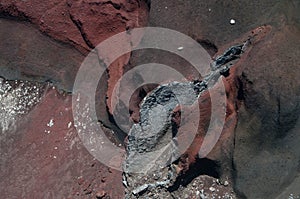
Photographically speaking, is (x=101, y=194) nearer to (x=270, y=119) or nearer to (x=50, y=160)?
(x=50, y=160)

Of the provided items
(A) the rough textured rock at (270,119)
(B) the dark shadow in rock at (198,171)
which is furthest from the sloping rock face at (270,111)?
(B) the dark shadow in rock at (198,171)

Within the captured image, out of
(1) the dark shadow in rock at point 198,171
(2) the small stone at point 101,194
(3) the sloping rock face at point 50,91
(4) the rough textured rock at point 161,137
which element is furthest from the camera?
(3) the sloping rock face at point 50,91

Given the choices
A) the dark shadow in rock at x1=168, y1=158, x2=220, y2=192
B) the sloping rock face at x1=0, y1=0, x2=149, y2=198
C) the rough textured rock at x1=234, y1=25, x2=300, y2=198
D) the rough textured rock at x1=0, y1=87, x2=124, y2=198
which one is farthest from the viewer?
the sloping rock face at x1=0, y1=0, x2=149, y2=198

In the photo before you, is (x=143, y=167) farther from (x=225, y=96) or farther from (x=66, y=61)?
(x=66, y=61)

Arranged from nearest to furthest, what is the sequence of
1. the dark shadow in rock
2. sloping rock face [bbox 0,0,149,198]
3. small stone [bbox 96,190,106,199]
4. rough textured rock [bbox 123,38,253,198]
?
the dark shadow in rock < rough textured rock [bbox 123,38,253,198] < small stone [bbox 96,190,106,199] < sloping rock face [bbox 0,0,149,198]

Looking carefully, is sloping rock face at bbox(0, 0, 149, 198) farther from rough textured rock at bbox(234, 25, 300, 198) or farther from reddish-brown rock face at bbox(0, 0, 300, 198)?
rough textured rock at bbox(234, 25, 300, 198)

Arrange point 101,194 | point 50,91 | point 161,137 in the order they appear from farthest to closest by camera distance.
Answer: point 50,91
point 101,194
point 161,137

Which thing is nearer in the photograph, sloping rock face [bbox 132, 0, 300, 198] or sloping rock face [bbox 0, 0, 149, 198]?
sloping rock face [bbox 132, 0, 300, 198]

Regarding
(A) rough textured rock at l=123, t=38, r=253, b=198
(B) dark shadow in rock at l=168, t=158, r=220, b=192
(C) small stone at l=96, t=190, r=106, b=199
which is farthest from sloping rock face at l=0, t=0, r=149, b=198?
(B) dark shadow in rock at l=168, t=158, r=220, b=192

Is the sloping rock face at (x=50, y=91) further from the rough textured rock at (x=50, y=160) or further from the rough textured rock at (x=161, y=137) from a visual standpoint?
the rough textured rock at (x=161, y=137)

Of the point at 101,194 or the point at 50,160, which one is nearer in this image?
the point at 101,194

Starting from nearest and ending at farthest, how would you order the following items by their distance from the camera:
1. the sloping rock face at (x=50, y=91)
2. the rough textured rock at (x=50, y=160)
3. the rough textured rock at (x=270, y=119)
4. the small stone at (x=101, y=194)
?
1. the rough textured rock at (x=270, y=119)
2. the small stone at (x=101, y=194)
3. the rough textured rock at (x=50, y=160)
4. the sloping rock face at (x=50, y=91)

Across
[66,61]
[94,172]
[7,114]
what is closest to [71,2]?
[66,61]

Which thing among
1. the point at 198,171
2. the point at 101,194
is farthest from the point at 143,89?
the point at 101,194
